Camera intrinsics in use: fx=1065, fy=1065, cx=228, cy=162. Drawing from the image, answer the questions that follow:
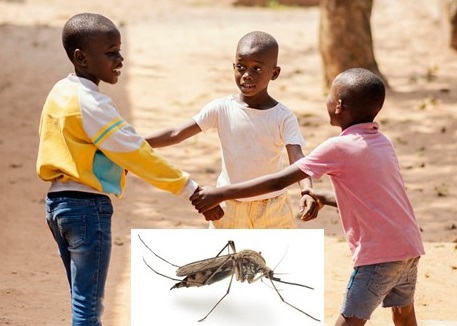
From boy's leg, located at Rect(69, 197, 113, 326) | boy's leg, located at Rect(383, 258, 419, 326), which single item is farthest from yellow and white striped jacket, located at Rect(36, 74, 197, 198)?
boy's leg, located at Rect(383, 258, 419, 326)

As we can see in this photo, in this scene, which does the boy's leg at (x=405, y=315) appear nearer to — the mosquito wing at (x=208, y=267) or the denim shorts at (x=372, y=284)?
A: the denim shorts at (x=372, y=284)

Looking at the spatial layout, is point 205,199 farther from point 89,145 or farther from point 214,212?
point 89,145

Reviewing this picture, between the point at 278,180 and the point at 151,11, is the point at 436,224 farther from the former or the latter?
the point at 151,11

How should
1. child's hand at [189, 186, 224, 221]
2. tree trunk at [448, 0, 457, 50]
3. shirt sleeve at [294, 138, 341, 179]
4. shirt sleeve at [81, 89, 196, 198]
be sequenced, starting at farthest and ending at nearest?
1. tree trunk at [448, 0, 457, 50]
2. child's hand at [189, 186, 224, 221]
3. shirt sleeve at [294, 138, 341, 179]
4. shirt sleeve at [81, 89, 196, 198]

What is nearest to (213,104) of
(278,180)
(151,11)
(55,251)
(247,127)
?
(247,127)

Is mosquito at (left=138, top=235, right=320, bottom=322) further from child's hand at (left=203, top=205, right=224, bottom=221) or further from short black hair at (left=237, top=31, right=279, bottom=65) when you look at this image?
short black hair at (left=237, top=31, right=279, bottom=65)

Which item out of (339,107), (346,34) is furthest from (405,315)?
(346,34)

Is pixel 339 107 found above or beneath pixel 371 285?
above
